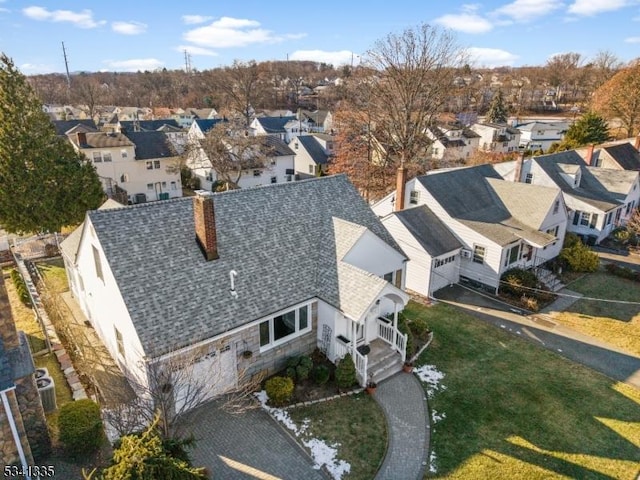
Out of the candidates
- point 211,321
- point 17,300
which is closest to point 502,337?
point 211,321

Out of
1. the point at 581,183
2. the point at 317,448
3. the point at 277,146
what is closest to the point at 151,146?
the point at 277,146

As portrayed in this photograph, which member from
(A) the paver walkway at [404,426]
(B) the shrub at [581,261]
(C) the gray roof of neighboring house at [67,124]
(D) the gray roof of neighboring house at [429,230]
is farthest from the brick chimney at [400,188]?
(C) the gray roof of neighboring house at [67,124]

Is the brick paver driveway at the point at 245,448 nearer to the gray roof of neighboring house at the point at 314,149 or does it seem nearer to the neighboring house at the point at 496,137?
the gray roof of neighboring house at the point at 314,149

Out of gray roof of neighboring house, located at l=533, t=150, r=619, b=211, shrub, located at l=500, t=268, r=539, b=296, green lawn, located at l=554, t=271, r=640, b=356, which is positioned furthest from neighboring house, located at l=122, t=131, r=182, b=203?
green lawn, located at l=554, t=271, r=640, b=356

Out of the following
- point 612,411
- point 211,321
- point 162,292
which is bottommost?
point 612,411

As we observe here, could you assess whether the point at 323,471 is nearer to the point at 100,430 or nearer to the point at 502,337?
the point at 100,430

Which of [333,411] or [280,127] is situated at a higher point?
[280,127]

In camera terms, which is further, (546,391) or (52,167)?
(52,167)

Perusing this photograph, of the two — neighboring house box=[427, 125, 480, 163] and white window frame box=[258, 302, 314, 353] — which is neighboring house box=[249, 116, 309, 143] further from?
white window frame box=[258, 302, 314, 353]
